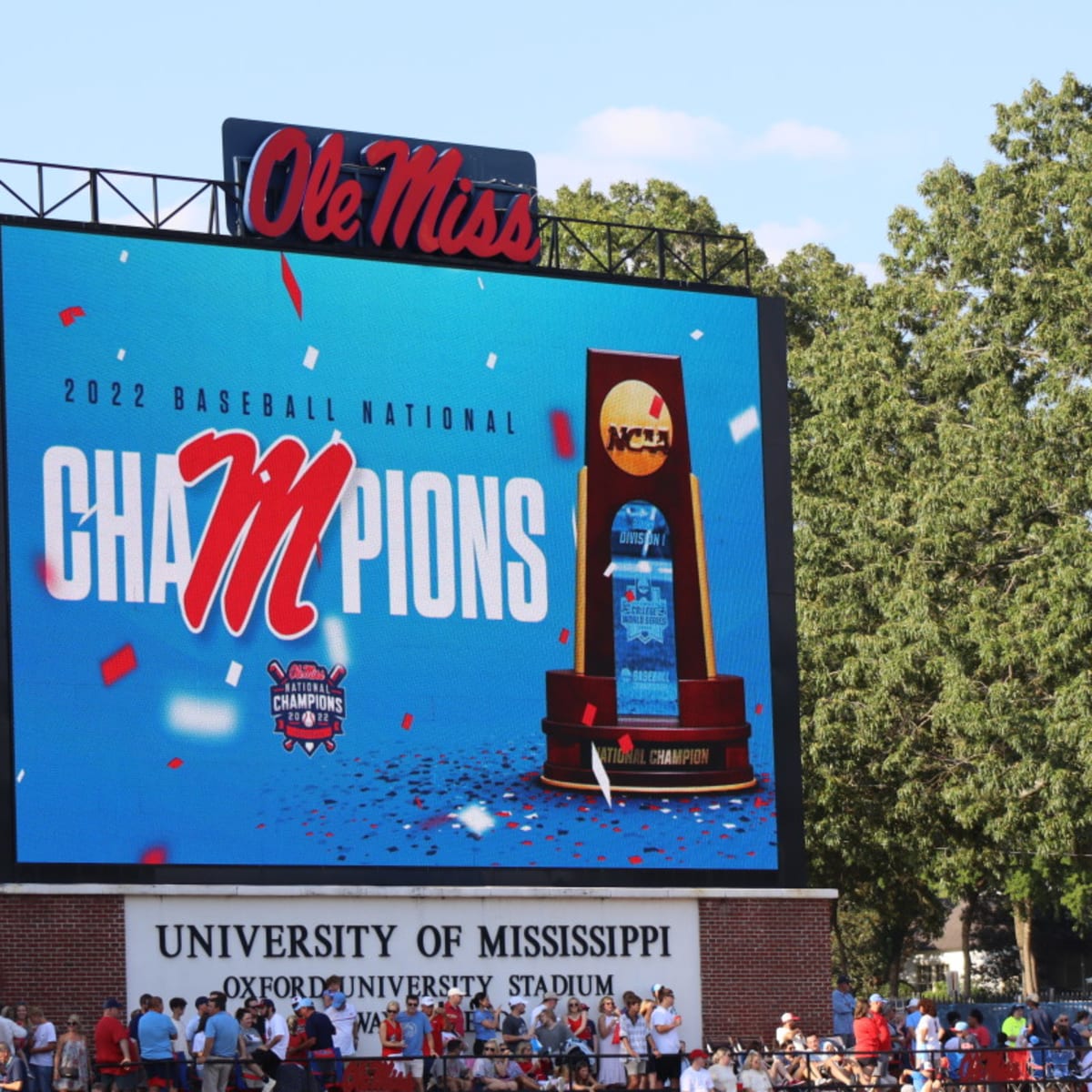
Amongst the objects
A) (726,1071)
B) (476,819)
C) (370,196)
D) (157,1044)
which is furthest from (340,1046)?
(370,196)

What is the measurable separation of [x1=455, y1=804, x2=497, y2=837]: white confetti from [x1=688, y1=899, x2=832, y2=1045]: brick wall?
354 cm

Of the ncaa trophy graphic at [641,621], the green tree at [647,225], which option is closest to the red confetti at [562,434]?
the ncaa trophy graphic at [641,621]

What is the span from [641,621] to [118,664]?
7.84m

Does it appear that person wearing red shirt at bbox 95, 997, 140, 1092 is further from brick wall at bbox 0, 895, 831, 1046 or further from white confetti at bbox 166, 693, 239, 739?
white confetti at bbox 166, 693, 239, 739

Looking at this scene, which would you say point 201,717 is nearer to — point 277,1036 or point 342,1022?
point 342,1022

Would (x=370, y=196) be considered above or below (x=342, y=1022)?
above

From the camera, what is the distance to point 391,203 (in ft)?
106

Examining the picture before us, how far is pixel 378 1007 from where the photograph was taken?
29.6 m

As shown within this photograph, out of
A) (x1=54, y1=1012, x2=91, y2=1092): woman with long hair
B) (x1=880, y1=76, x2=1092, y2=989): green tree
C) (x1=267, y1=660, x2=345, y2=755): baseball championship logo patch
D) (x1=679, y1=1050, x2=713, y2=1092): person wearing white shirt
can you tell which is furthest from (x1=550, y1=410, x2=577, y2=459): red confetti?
(x1=880, y1=76, x2=1092, y2=989): green tree

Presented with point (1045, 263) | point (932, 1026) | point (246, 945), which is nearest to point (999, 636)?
point (1045, 263)

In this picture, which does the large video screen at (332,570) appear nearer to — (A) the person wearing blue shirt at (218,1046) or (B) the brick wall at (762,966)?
(B) the brick wall at (762,966)

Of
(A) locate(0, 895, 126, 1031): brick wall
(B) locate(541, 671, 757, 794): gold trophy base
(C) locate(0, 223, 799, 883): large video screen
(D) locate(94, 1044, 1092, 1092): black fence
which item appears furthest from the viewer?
(B) locate(541, 671, 757, 794): gold trophy base

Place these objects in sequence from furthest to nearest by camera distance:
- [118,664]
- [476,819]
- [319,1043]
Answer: [476,819] → [118,664] → [319,1043]

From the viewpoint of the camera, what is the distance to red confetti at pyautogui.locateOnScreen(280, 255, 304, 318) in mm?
31047
